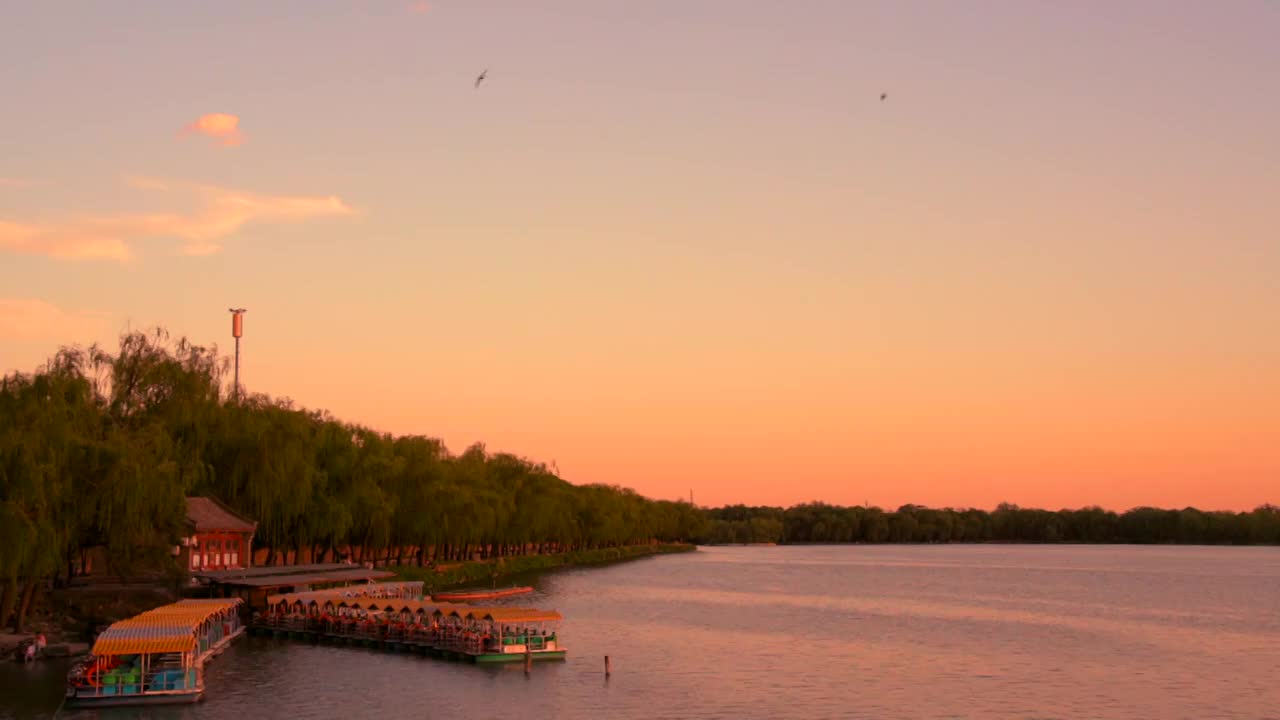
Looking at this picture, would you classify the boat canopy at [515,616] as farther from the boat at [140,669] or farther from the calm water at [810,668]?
the boat at [140,669]

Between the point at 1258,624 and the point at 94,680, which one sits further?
the point at 1258,624

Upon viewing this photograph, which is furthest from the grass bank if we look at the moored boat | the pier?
the moored boat

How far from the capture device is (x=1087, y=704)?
53.0 m

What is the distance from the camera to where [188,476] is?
73.4 meters

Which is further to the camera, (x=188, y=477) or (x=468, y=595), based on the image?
(x=468, y=595)

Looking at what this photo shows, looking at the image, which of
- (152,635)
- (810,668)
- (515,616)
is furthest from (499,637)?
(152,635)

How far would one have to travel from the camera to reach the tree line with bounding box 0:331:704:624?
198 feet

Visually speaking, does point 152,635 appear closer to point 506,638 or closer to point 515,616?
point 506,638

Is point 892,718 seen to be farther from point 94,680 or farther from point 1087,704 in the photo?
point 94,680

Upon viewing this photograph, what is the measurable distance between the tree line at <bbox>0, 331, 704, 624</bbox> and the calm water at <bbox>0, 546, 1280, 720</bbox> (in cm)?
786

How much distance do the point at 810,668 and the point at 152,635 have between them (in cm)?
3077

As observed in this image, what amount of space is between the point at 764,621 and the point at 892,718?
40772 millimetres

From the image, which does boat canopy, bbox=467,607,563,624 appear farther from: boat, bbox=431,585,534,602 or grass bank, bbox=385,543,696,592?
grass bank, bbox=385,543,696,592

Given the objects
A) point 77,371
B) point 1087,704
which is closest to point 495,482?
point 77,371
